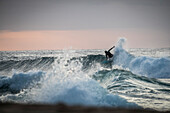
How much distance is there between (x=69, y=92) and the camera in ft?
23.2

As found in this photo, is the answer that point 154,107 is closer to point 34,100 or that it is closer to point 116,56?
point 34,100

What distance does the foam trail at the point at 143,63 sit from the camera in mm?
18486

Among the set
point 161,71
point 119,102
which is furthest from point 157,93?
point 161,71

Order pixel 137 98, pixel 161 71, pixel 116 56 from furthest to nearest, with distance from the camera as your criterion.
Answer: pixel 116 56 → pixel 161 71 → pixel 137 98

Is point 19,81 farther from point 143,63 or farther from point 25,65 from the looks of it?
point 25,65

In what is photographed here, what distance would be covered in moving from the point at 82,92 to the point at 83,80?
977mm

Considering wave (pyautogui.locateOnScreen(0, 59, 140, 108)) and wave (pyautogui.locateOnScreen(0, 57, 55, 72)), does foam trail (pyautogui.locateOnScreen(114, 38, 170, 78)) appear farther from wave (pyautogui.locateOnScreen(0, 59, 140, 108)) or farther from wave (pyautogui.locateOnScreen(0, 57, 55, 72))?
wave (pyautogui.locateOnScreen(0, 59, 140, 108))

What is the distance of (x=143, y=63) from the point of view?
20969 millimetres

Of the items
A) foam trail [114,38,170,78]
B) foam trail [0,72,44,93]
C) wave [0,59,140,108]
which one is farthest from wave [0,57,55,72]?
wave [0,59,140,108]

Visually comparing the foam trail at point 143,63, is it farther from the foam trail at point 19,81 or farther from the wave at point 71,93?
the wave at point 71,93

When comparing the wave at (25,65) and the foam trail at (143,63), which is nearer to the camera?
the foam trail at (143,63)

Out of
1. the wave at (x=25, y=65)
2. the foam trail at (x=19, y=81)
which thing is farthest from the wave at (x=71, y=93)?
the wave at (x=25, y=65)

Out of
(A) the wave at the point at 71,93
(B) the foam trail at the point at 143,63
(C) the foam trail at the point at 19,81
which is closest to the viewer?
(A) the wave at the point at 71,93

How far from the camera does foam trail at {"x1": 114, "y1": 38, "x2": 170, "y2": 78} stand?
18.5 metres
